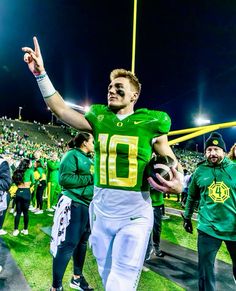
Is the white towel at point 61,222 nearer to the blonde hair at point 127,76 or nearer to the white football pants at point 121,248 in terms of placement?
the white football pants at point 121,248

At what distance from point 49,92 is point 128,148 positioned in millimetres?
811

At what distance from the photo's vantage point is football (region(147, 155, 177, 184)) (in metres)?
1.96

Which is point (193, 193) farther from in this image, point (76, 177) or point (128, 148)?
point (128, 148)

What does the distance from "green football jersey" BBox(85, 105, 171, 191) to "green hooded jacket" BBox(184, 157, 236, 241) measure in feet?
4.28

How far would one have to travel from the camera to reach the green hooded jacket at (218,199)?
3.09 metres

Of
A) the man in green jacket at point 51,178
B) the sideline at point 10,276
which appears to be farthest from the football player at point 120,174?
the man in green jacket at point 51,178

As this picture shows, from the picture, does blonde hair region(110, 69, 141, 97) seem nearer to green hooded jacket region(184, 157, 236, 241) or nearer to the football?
the football

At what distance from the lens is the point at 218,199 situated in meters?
3.20

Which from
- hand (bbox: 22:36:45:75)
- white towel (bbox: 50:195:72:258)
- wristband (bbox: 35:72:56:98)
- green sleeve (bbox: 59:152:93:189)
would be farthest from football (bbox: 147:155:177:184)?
white towel (bbox: 50:195:72:258)

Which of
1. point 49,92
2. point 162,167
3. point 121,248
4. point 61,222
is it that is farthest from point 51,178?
point 162,167

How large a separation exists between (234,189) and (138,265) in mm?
1690

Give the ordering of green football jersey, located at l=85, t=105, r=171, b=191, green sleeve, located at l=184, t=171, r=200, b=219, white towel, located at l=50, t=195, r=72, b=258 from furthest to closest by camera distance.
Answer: green sleeve, located at l=184, t=171, r=200, b=219
white towel, located at l=50, t=195, r=72, b=258
green football jersey, located at l=85, t=105, r=171, b=191

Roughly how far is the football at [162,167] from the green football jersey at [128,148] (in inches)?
6.6

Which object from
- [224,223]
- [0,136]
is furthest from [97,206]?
[0,136]
